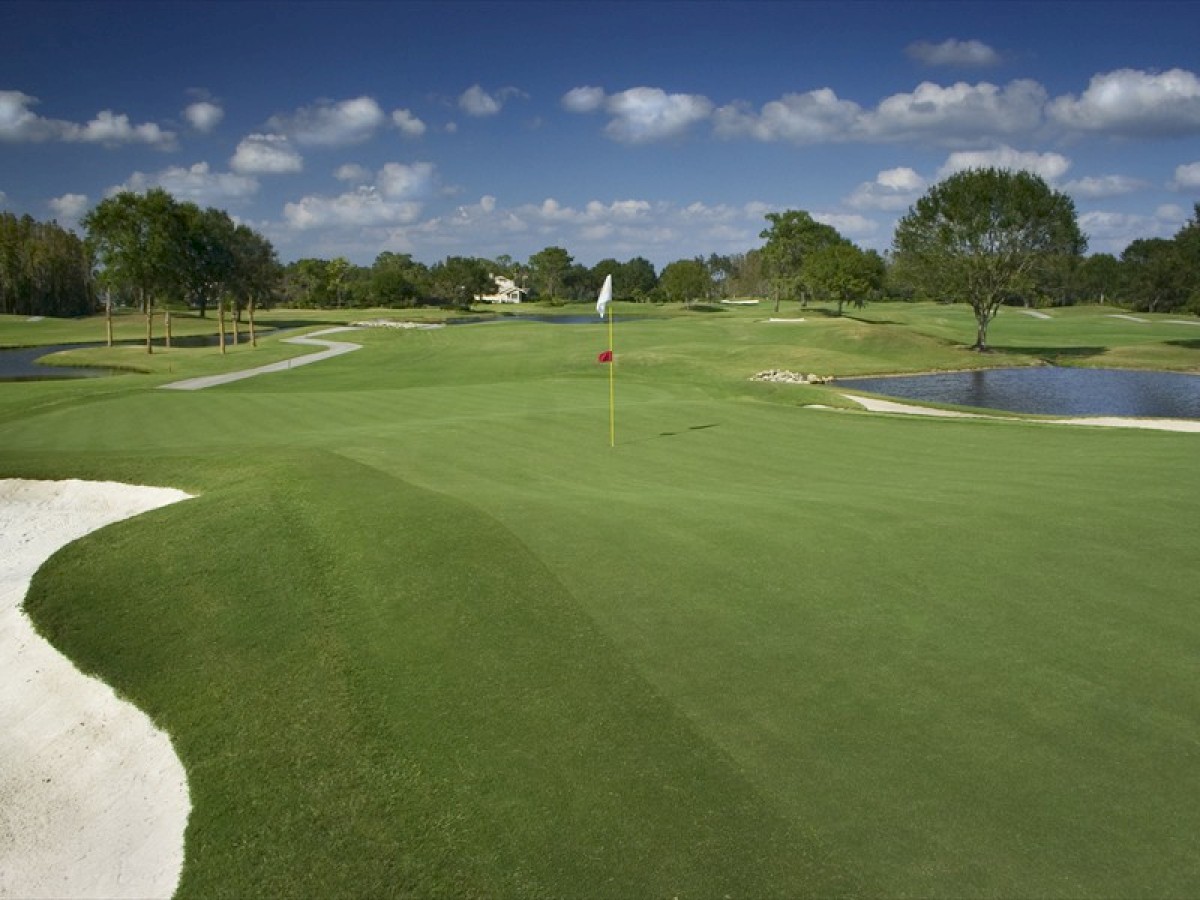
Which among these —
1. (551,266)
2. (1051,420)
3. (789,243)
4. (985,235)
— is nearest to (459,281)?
(551,266)

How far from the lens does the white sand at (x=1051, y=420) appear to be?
2811 centimetres

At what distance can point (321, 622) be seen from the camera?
8156 mm

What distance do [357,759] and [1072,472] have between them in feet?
43.3

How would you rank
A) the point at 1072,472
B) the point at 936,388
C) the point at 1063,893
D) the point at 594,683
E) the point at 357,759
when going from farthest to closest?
the point at 936,388 → the point at 1072,472 → the point at 594,683 → the point at 357,759 → the point at 1063,893

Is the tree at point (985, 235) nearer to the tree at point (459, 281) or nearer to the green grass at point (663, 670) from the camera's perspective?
the green grass at point (663, 670)

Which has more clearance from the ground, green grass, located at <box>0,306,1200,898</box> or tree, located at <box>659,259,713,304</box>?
tree, located at <box>659,259,713,304</box>

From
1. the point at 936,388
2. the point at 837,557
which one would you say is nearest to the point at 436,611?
the point at 837,557

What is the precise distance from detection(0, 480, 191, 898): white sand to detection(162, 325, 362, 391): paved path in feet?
99.1

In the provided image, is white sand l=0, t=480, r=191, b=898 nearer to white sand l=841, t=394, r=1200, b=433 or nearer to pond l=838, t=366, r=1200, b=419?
white sand l=841, t=394, r=1200, b=433

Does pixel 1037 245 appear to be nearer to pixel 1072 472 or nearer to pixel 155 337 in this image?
pixel 1072 472

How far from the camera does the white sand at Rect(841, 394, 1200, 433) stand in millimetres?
28109

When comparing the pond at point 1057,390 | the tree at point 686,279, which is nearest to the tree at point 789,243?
the tree at point 686,279

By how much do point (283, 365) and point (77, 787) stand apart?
157 feet

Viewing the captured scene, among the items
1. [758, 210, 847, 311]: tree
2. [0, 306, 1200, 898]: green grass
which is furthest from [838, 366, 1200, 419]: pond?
[758, 210, 847, 311]: tree
